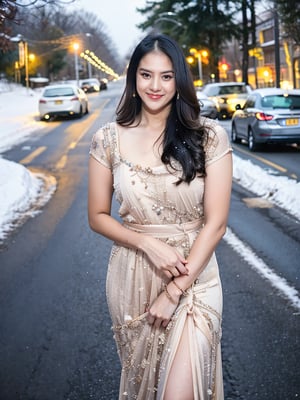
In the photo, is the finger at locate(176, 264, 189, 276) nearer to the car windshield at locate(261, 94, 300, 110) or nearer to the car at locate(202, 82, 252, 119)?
the car windshield at locate(261, 94, 300, 110)

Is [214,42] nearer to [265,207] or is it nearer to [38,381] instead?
[265,207]

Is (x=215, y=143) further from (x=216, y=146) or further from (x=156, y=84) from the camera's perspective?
(x=156, y=84)

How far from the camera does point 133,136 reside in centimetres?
258

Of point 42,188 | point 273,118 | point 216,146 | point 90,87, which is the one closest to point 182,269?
point 216,146

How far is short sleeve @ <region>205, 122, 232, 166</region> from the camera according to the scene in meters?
2.46

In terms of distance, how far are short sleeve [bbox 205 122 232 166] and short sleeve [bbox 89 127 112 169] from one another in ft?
1.36

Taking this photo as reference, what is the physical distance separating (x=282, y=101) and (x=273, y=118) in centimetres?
75

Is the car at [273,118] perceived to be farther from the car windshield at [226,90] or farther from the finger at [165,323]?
the finger at [165,323]

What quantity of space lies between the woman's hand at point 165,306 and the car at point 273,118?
14.6 metres

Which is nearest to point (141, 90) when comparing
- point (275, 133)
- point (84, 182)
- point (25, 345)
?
point (25, 345)

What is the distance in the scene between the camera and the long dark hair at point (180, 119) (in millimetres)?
2438

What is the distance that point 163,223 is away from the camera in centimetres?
247

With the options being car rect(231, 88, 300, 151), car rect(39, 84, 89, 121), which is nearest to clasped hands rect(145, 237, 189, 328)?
car rect(231, 88, 300, 151)

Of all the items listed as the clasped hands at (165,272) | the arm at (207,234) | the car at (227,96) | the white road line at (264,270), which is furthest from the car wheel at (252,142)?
the clasped hands at (165,272)
